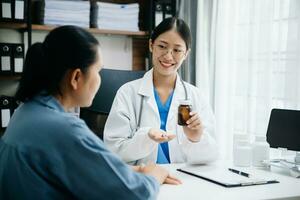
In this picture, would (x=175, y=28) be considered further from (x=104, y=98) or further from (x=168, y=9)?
(x=168, y=9)

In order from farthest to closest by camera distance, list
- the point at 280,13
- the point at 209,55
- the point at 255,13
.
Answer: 1. the point at 209,55
2. the point at 255,13
3. the point at 280,13

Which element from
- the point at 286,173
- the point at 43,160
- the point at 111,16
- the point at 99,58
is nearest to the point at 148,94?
the point at 286,173

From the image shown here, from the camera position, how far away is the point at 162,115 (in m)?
2.04

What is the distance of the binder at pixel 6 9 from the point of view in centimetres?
277

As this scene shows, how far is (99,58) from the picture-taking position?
114 centimetres

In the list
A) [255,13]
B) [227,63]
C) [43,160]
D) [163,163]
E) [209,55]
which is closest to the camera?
[43,160]

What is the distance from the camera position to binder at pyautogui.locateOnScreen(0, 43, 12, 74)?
2773 millimetres

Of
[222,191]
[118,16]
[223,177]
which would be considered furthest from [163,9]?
[222,191]

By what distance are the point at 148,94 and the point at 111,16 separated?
52.7 inches

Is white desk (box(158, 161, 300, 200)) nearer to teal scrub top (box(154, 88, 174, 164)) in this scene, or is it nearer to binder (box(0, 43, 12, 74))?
teal scrub top (box(154, 88, 174, 164))

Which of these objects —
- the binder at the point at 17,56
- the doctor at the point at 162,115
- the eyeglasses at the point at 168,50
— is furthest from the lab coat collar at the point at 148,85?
the binder at the point at 17,56

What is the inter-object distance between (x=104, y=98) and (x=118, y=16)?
3.03 ft

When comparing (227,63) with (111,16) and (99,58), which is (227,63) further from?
(99,58)

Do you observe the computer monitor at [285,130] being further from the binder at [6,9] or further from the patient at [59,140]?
the binder at [6,9]
